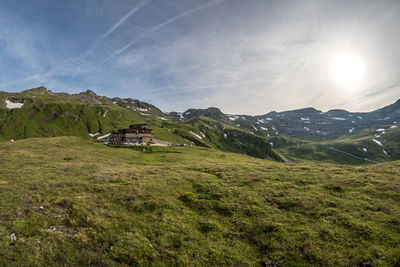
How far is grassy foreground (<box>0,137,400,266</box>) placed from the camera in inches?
400

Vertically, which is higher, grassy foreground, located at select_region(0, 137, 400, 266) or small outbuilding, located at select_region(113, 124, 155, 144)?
small outbuilding, located at select_region(113, 124, 155, 144)

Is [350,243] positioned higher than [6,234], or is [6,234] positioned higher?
[350,243]

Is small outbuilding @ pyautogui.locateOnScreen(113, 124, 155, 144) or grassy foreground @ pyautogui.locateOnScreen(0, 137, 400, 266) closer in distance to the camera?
grassy foreground @ pyautogui.locateOnScreen(0, 137, 400, 266)

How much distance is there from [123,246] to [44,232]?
20.4 ft

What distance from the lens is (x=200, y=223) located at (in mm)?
14125

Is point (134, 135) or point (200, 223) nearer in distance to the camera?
point (200, 223)

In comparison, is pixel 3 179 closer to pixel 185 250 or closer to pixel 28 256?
pixel 28 256

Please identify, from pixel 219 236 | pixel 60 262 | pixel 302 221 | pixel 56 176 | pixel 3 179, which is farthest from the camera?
pixel 56 176

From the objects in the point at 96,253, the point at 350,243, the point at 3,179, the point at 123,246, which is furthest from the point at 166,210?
the point at 3,179

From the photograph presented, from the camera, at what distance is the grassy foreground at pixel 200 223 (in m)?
10.2

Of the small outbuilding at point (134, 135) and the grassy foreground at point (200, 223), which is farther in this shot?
the small outbuilding at point (134, 135)

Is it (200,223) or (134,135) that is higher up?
(134,135)

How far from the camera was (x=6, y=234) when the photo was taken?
447 inches

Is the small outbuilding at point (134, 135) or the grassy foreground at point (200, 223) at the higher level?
the small outbuilding at point (134, 135)
